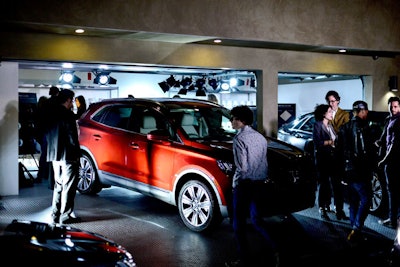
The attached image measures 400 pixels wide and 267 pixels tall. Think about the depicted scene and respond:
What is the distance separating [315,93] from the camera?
23.6 metres

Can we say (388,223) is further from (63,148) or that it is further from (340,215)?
(63,148)

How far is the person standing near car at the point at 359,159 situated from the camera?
7285 mm

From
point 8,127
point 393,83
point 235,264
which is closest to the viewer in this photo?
point 235,264

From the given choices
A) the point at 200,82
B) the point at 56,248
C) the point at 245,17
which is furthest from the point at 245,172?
the point at 200,82

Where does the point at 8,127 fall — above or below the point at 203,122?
below

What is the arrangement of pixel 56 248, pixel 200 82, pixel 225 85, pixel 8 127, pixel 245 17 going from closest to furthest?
1. pixel 56 248
2. pixel 8 127
3. pixel 245 17
4. pixel 200 82
5. pixel 225 85

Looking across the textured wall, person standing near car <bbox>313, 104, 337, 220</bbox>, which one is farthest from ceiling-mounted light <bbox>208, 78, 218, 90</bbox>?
person standing near car <bbox>313, 104, 337, 220</bbox>

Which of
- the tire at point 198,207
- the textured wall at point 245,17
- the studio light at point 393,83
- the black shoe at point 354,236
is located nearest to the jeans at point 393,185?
the black shoe at point 354,236

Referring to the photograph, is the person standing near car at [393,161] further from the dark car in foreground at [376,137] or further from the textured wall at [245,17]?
the textured wall at [245,17]

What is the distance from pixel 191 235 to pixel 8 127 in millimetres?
4537

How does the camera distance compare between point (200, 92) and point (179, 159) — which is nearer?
point (179, 159)

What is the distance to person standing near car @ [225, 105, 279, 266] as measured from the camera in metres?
6.03

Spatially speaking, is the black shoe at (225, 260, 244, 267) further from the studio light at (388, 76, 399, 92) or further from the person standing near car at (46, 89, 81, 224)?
the studio light at (388, 76, 399, 92)

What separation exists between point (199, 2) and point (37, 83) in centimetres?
953
